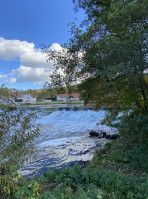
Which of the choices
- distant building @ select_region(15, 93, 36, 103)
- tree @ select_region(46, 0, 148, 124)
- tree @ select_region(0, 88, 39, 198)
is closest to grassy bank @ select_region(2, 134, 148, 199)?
tree @ select_region(0, 88, 39, 198)

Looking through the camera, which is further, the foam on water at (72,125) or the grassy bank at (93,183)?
the foam on water at (72,125)

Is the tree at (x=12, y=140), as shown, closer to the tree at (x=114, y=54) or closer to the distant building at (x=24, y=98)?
the distant building at (x=24, y=98)

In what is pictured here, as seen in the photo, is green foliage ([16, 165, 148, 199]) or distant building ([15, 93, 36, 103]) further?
distant building ([15, 93, 36, 103])

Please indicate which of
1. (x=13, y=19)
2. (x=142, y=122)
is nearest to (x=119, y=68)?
(x=142, y=122)

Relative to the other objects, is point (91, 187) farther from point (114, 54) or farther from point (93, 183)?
point (114, 54)

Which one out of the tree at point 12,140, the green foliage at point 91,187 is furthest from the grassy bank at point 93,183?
the tree at point 12,140

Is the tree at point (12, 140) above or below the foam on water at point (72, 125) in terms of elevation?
above

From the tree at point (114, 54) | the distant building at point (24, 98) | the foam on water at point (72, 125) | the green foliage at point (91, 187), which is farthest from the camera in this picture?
the foam on water at point (72, 125)

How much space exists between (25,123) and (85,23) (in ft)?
18.0

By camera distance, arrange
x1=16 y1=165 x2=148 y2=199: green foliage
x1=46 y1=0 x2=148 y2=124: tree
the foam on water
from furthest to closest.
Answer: the foam on water → x1=46 y1=0 x2=148 y2=124: tree → x1=16 y1=165 x2=148 y2=199: green foliage

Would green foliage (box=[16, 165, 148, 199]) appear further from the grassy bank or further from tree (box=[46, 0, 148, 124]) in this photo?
tree (box=[46, 0, 148, 124])

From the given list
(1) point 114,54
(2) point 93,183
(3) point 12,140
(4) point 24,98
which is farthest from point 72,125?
(3) point 12,140

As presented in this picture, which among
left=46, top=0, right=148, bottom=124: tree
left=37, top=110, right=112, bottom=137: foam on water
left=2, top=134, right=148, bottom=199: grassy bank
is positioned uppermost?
left=46, top=0, right=148, bottom=124: tree

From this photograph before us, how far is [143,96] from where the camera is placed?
5398mm
